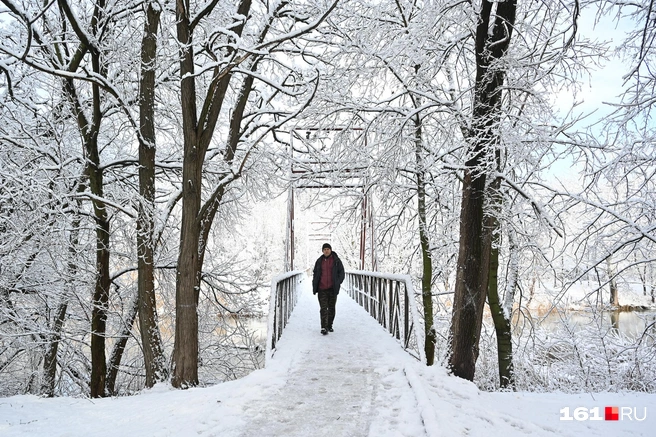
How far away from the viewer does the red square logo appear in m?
4.39

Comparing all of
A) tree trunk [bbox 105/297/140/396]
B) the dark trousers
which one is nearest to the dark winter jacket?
the dark trousers

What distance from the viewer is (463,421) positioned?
341 centimetres

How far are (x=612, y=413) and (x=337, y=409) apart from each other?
2818 millimetres

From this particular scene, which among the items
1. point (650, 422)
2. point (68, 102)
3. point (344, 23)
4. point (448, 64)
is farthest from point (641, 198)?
point (68, 102)

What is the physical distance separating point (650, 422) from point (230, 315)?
25.7ft

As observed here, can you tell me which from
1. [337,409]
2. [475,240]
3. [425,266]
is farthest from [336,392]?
[425,266]

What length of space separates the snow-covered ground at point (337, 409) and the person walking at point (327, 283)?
6.61ft

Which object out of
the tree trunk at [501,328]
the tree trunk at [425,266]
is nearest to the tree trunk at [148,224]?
the tree trunk at [425,266]

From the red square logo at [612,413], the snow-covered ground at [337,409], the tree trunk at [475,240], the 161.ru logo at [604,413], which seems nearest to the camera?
→ the snow-covered ground at [337,409]

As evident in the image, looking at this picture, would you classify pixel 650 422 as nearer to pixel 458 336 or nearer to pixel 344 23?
pixel 458 336

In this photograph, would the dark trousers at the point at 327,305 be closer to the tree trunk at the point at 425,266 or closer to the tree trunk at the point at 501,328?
the tree trunk at the point at 425,266

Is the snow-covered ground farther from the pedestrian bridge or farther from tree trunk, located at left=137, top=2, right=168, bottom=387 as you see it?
tree trunk, located at left=137, top=2, right=168, bottom=387

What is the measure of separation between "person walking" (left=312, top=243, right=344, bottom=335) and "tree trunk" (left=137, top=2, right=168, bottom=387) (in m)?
2.49

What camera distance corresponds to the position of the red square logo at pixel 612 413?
439cm
